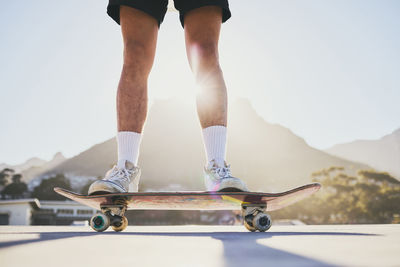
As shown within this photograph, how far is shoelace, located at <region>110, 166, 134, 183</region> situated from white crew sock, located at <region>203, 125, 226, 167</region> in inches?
18.8

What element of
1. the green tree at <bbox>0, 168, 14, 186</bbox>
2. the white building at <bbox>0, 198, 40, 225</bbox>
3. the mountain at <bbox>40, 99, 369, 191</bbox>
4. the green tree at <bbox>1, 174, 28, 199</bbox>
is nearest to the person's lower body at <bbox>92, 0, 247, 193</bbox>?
the white building at <bbox>0, 198, 40, 225</bbox>

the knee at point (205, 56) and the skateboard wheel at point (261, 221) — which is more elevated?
the knee at point (205, 56)

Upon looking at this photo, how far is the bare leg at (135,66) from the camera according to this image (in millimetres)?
1866

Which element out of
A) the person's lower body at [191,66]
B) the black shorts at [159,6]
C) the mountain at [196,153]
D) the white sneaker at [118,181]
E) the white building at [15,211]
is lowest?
the white building at [15,211]

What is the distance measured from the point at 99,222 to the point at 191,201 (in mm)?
487

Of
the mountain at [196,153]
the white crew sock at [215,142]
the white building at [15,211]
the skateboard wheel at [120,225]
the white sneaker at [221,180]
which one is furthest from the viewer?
the mountain at [196,153]

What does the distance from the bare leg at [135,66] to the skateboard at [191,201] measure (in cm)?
45

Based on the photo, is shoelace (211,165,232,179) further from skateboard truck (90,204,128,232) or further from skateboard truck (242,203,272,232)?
skateboard truck (90,204,128,232)

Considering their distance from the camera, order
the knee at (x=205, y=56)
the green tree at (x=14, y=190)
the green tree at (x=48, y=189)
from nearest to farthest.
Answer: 1. the knee at (x=205, y=56)
2. the green tree at (x=48, y=189)
3. the green tree at (x=14, y=190)

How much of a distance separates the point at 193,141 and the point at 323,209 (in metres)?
73.8

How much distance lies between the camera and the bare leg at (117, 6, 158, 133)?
1866 mm

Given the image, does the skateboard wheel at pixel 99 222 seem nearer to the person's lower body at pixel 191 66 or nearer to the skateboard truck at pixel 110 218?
the skateboard truck at pixel 110 218

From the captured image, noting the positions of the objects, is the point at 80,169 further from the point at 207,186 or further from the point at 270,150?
the point at 207,186

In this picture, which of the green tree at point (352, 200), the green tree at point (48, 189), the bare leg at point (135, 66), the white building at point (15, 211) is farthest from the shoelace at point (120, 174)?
the green tree at point (48, 189)
